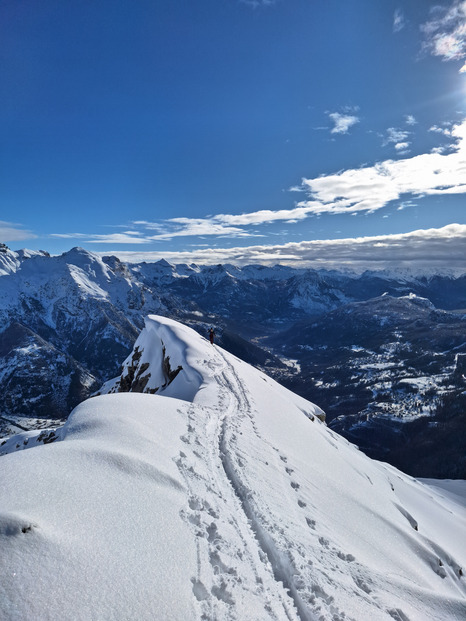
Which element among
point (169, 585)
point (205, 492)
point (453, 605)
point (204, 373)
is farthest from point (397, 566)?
point (204, 373)

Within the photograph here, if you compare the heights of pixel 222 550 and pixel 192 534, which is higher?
pixel 192 534

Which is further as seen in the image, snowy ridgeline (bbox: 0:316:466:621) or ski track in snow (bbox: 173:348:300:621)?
ski track in snow (bbox: 173:348:300:621)

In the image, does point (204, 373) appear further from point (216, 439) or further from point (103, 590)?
point (103, 590)

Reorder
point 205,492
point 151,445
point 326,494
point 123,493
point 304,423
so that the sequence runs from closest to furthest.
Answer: point 123,493 → point 205,492 → point 151,445 → point 326,494 → point 304,423

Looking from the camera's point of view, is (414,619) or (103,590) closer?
(103,590)

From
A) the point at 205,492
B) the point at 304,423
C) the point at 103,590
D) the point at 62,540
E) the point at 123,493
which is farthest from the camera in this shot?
the point at 304,423

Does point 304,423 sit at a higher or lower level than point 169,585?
lower

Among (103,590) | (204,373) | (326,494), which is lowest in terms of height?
(326,494)

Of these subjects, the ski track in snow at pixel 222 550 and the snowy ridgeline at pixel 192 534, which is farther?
the ski track in snow at pixel 222 550
